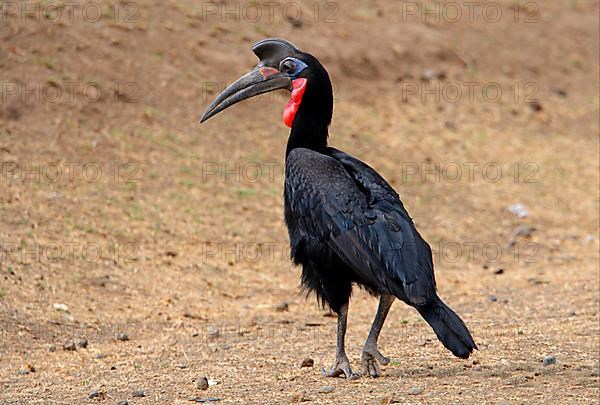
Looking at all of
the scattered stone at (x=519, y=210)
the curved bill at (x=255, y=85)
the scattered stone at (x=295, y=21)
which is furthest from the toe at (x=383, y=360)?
the scattered stone at (x=295, y=21)

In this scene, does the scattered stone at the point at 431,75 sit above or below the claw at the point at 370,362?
above

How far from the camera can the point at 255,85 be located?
24.3 ft

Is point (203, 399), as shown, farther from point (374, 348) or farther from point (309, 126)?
point (309, 126)

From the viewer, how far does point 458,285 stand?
10062 mm

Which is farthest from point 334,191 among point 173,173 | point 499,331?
point 173,173

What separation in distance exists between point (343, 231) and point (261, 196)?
5.66 meters

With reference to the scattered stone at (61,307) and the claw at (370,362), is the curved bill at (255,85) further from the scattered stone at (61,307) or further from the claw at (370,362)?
the scattered stone at (61,307)

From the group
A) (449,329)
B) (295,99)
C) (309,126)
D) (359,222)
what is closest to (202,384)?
(359,222)

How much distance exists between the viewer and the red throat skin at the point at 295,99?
273 inches

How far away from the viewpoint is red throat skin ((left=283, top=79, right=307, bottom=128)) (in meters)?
6.95

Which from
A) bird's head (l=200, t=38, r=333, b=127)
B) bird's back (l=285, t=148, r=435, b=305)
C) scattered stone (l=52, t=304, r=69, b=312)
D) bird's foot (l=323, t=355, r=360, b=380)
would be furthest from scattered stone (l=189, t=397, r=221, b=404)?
scattered stone (l=52, t=304, r=69, b=312)

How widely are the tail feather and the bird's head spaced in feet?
5.67

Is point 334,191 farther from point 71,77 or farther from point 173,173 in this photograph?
point 71,77

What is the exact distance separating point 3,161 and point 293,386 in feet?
19.3
